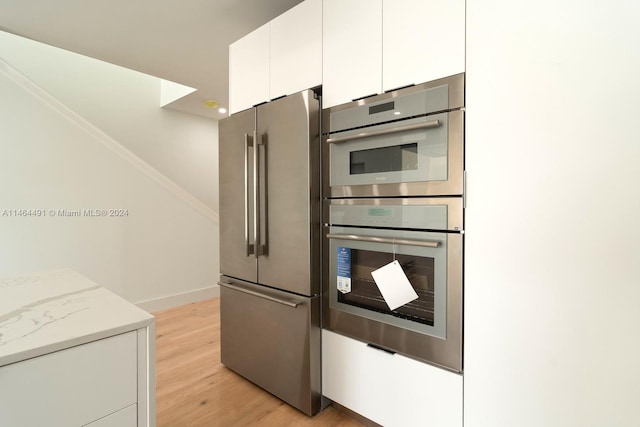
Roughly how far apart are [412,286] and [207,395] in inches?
60.9

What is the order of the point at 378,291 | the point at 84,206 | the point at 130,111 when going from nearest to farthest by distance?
the point at 378,291, the point at 84,206, the point at 130,111

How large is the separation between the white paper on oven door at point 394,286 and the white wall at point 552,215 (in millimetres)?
267

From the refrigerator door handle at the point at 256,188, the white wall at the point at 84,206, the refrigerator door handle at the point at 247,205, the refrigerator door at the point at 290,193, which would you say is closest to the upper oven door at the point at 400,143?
the refrigerator door at the point at 290,193

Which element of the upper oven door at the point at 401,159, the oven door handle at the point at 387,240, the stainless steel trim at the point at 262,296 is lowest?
the stainless steel trim at the point at 262,296

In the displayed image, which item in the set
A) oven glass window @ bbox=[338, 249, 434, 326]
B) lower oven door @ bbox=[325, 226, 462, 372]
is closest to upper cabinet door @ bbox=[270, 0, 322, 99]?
lower oven door @ bbox=[325, 226, 462, 372]

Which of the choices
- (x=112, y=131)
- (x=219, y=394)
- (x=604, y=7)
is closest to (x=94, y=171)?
(x=112, y=131)

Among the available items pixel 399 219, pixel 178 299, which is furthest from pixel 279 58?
pixel 178 299

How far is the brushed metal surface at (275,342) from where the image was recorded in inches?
69.4

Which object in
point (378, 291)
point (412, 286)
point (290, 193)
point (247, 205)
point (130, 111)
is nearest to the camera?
point (412, 286)

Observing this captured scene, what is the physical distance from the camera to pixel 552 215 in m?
1.09

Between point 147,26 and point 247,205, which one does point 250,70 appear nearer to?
point 147,26

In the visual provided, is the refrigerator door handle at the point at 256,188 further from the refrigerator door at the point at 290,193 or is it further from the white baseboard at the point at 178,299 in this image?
the white baseboard at the point at 178,299

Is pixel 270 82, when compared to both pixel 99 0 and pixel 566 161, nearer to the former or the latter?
pixel 99 0

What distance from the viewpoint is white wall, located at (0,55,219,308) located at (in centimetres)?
266
